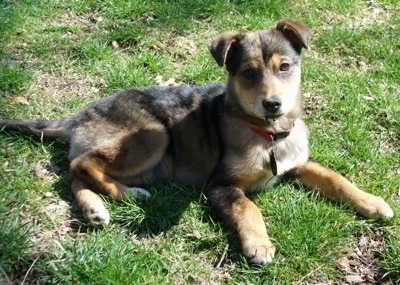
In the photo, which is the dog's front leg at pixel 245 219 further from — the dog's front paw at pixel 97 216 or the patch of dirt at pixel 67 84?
the patch of dirt at pixel 67 84

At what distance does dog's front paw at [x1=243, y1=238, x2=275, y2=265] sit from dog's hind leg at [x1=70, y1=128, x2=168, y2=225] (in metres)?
1.09

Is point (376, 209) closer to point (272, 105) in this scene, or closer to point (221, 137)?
point (272, 105)

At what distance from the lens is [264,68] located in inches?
172

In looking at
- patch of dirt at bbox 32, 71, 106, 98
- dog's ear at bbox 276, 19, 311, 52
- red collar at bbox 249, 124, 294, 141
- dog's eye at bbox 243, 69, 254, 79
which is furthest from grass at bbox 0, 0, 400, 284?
dog's ear at bbox 276, 19, 311, 52

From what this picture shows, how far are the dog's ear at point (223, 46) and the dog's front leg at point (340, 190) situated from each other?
1201mm

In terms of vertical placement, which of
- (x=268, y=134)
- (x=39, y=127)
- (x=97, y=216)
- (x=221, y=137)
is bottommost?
(x=97, y=216)

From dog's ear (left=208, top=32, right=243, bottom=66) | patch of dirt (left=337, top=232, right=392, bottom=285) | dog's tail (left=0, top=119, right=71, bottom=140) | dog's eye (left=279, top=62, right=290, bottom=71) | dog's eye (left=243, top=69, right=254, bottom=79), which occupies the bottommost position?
patch of dirt (left=337, top=232, right=392, bottom=285)

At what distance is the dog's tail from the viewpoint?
5.01 metres

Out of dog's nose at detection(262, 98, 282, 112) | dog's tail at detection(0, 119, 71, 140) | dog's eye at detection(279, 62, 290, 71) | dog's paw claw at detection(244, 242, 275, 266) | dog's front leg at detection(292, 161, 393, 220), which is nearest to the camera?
dog's paw claw at detection(244, 242, 275, 266)

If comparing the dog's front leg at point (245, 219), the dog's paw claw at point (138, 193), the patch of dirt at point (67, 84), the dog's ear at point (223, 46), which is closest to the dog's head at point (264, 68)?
the dog's ear at point (223, 46)

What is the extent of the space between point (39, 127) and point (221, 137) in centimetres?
173

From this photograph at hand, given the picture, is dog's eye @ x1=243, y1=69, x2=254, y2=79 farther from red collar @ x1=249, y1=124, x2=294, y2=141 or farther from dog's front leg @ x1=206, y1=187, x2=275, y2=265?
dog's front leg @ x1=206, y1=187, x2=275, y2=265

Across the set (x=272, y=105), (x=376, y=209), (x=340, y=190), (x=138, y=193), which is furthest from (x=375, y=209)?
(x=138, y=193)

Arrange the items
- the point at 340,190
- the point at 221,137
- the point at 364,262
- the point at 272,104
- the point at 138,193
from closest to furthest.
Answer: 1. the point at 364,262
2. the point at 272,104
3. the point at 340,190
4. the point at 138,193
5. the point at 221,137
